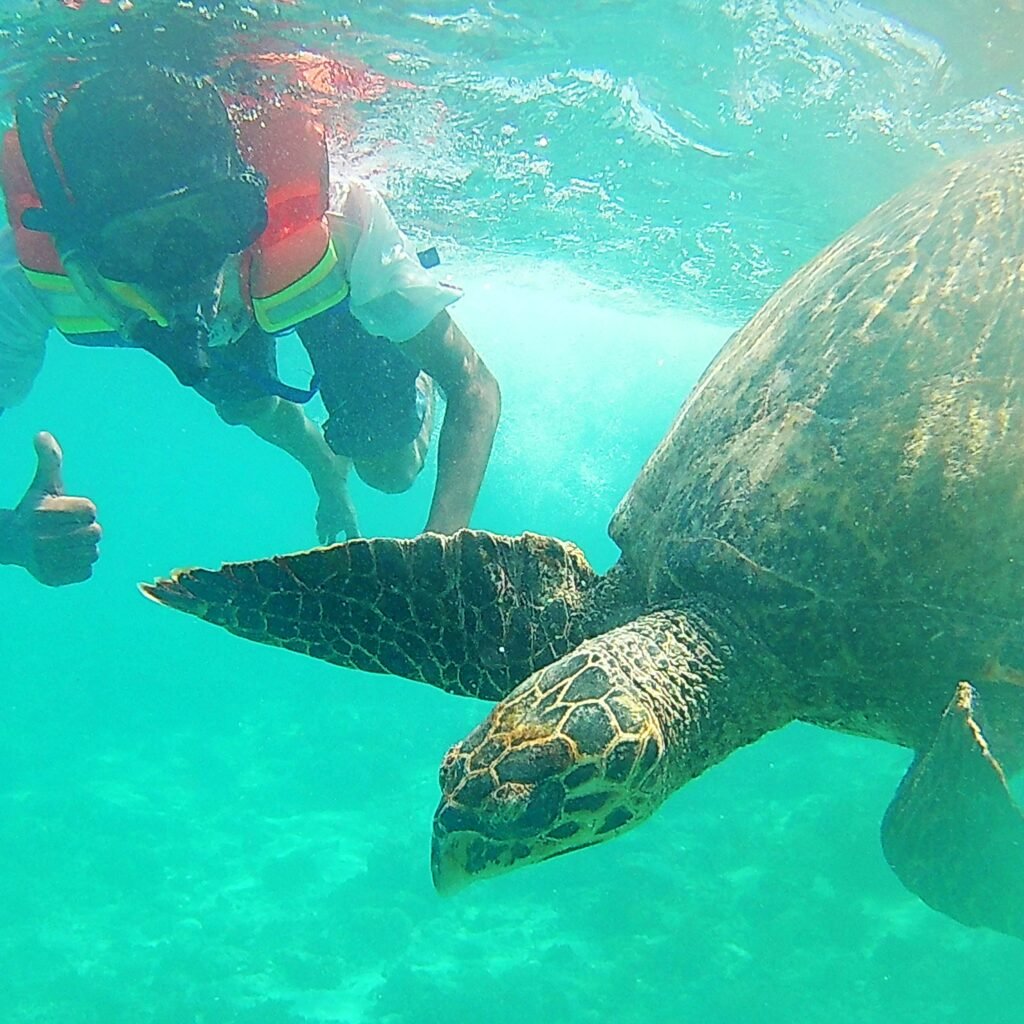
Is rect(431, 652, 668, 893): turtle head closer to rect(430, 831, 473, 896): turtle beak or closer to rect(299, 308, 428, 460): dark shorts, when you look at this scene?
rect(430, 831, 473, 896): turtle beak

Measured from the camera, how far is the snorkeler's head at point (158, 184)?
3684 mm

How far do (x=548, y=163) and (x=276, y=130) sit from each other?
6.43 m

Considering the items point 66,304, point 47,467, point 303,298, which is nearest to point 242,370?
point 303,298

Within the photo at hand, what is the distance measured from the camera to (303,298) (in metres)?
4.14

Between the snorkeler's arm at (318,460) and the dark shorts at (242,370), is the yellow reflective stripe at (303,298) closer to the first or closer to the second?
the dark shorts at (242,370)

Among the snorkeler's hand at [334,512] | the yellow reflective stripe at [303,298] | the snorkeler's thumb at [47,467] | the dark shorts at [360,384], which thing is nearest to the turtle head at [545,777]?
the yellow reflective stripe at [303,298]

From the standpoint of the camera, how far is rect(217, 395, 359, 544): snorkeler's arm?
5879 millimetres

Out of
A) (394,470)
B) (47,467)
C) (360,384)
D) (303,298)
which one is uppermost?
(303,298)

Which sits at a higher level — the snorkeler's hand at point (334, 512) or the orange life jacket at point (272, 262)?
the orange life jacket at point (272, 262)

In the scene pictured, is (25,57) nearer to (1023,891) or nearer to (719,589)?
(719,589)

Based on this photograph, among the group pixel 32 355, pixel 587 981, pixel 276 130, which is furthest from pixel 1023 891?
pixel 587 981

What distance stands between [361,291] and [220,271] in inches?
26.2

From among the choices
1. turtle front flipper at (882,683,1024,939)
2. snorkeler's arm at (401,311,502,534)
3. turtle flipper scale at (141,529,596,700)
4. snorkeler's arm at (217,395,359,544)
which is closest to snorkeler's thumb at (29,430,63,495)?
snorkeler's arm at (217,395,359,544)

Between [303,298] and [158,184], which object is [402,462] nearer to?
[303,298]
